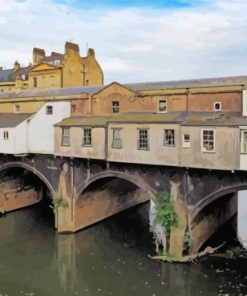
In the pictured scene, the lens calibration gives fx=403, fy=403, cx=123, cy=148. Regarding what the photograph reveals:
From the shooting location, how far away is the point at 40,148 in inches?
1432

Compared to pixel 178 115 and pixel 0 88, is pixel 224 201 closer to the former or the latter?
pixel 178 115

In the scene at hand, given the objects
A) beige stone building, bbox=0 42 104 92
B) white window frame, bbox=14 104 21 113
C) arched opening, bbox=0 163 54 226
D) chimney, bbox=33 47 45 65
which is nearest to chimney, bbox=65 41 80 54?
beige stone building, bbox=0 42 104 92

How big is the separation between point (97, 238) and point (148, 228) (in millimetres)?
6148

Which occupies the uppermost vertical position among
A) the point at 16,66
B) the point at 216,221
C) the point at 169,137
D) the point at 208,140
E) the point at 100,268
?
the point at 16,66

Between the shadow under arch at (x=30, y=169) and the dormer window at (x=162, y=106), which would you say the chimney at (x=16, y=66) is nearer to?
the shadow under arch at (x=30, y=169)

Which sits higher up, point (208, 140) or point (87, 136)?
point (87, 136)

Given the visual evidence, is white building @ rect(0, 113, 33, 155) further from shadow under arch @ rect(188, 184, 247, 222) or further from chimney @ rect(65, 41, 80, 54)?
chimney @ rect(65, 41, 80, 54)

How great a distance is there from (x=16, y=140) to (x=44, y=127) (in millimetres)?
2779

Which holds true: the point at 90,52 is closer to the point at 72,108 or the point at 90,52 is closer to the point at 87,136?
the point at 72,108

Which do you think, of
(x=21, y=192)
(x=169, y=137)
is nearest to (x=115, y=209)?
(x=21, y=192)

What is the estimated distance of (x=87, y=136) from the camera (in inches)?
1262

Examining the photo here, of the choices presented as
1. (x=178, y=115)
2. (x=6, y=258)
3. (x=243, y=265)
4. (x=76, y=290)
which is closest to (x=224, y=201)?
(x=243, y=265)

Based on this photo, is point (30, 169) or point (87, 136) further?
point (30, 169)

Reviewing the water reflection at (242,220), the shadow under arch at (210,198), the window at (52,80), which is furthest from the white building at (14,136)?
the water reflection at (242,220)
